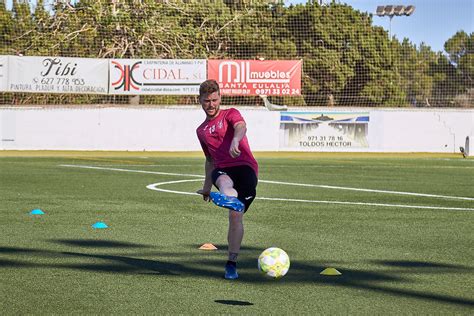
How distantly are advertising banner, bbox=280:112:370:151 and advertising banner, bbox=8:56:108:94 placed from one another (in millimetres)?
8891

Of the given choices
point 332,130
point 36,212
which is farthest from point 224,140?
point 332,130

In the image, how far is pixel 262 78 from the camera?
41.2m

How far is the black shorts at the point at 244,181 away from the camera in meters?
7.98

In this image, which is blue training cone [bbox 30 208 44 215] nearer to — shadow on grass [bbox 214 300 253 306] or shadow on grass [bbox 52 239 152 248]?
shadow on grass [bbox 52 239 152 248]

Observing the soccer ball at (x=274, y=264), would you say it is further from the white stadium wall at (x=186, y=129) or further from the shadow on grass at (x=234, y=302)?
the white stadium wall at (x=186, y=129)

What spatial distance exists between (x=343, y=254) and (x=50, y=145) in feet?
104

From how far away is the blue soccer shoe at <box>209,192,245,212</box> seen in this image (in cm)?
743


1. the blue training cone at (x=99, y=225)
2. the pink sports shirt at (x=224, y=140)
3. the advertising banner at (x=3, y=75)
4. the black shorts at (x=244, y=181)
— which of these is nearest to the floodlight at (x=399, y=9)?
the advertising banner at (x=3, y=75)

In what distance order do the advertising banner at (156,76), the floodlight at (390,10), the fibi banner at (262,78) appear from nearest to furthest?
the advertising banner at (156,76), the fibi banner at (262,78), the floodlight at (390,10)

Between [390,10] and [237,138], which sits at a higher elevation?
[390,10]

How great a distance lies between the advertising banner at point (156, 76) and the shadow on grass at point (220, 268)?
103 feet

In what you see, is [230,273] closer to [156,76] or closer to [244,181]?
[244,181]

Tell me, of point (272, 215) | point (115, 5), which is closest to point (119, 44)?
point (115, 5)

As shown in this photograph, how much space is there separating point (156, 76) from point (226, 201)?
110 ft
